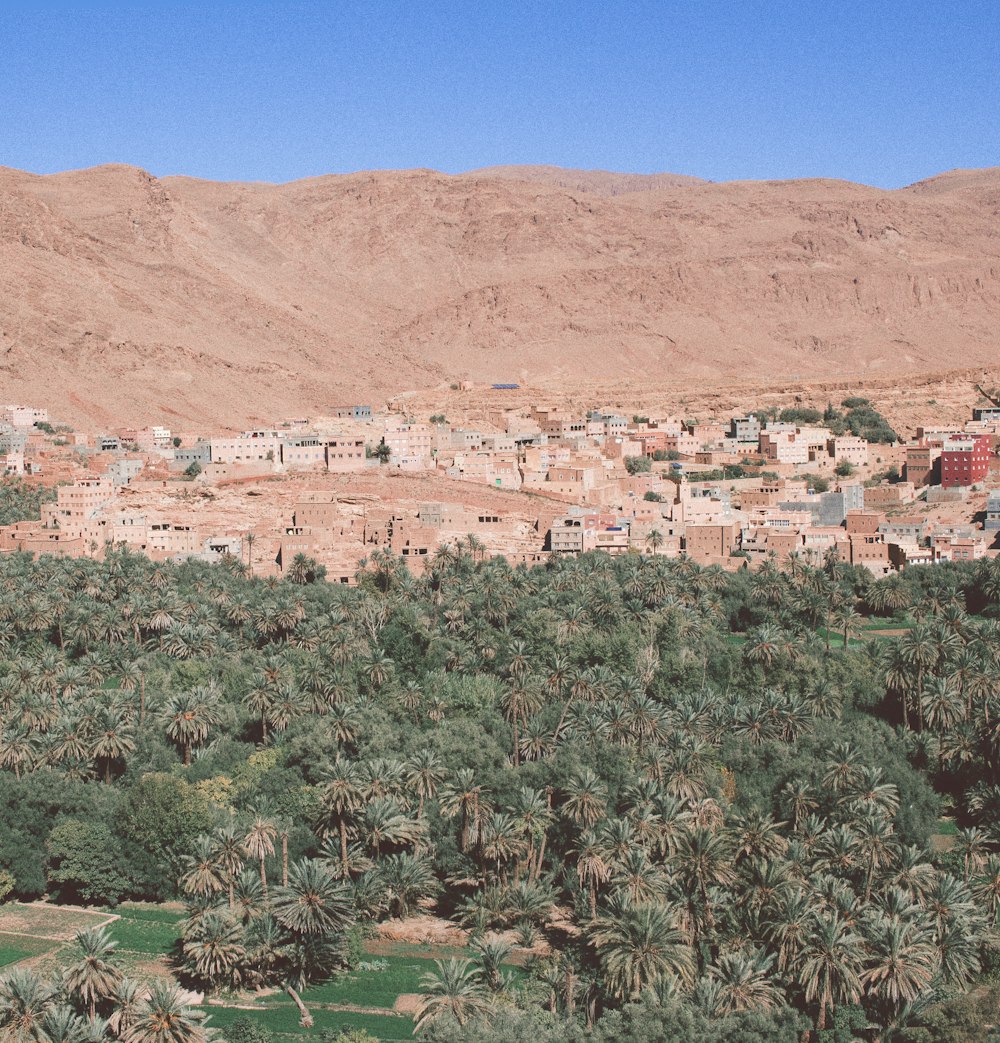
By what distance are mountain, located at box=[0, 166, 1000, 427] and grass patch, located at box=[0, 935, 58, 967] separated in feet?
222

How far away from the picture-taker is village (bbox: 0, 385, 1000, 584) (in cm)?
5919

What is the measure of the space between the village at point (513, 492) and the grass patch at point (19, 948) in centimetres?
2748

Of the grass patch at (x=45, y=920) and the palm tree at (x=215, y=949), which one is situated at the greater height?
the palm tree at (x=215, y=949)

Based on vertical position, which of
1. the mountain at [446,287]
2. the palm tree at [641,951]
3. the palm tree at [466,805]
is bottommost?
the palm tree at [641,951]

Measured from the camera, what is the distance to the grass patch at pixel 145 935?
27.9 m

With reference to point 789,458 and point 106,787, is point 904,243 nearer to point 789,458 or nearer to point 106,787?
point 789,458

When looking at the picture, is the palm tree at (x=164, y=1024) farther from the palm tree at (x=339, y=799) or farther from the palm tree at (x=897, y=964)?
the palm tree at (x=897, y=964)

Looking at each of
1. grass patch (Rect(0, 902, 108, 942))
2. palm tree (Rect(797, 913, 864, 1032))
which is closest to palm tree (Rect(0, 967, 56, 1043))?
grass patch (Rect(0, 902, 108, 942))

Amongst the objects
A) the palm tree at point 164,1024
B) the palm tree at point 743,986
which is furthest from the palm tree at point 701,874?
the palm tree at point 164,1024

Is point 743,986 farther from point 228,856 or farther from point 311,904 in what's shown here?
point 228,856

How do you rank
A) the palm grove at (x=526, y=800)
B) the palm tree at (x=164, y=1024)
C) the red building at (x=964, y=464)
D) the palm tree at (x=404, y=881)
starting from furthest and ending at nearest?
the red building at (x=964, y=464)
the palm tree at (x=404, y=881)
the palm grove at (x=526, y=800)
the palm tree at (x=164, y=1024)

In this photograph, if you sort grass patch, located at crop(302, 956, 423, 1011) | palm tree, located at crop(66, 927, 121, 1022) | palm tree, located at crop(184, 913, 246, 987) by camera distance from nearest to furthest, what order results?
palm tree, located at crop(66, 927, 121, 1022) → palm tree, located at crop(184, 913, 246, 987) → grass patch, located at crop(302, 956, 423, 1011)

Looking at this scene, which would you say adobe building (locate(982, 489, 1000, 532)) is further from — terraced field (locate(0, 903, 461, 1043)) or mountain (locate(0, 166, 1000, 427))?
mountain (locate(0, 166, 1000, 427))

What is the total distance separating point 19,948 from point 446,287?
122344 millimetres
